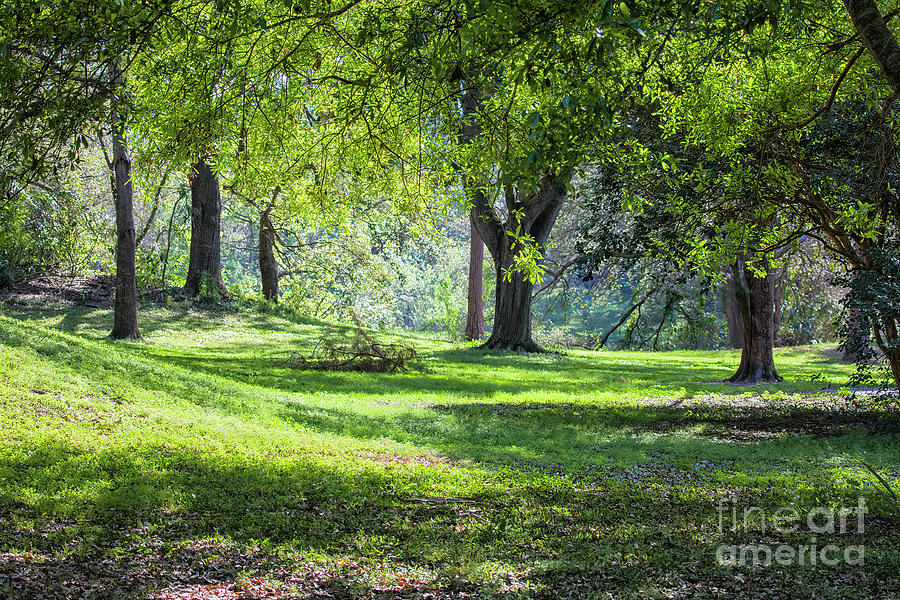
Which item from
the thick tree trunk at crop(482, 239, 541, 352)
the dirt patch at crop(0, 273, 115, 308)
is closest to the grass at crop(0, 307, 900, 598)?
the thick tree trunk at crop(482, 239, 541, 352)

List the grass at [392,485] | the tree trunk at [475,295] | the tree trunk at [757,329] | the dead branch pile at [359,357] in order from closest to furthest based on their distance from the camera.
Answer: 1. the grass at [392,485]
2. the dead branch pile at [359,357]
3. the tree trunk at [757,329]
4. the tree trunk at [475,295]

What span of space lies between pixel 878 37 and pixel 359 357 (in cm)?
1257

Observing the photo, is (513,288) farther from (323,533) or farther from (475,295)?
(323,533)

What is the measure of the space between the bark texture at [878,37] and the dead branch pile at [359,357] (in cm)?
1198

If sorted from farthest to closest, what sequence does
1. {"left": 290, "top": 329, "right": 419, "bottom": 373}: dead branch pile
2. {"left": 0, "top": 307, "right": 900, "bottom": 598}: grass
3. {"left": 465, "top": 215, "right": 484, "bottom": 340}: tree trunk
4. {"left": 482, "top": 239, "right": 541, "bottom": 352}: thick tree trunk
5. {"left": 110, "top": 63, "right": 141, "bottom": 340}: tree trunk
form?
{"left": 465, "top": 215, "right": 484, "bottom": 340}: tree trunk → {"left": 482, "top": 239, "right": 541, "bottom": 352}: thick tree trunk → {"left": 290, "top": 329, "right": 419, "bottom": 373}: dead branch pile → {"left": 110, "top": 63, "right": 141, "bottom": 340}: tree trunk → {"left": 0, "top": 307, "right": 900, "bottom": 598}: grass

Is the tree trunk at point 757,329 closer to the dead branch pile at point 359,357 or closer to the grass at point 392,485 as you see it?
the grass at point 392,485

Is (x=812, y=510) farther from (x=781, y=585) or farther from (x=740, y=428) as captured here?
(x=740, y=428)

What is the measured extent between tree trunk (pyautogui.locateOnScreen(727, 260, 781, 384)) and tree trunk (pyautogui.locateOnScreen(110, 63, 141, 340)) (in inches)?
553

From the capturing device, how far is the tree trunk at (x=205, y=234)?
24078 millimetres

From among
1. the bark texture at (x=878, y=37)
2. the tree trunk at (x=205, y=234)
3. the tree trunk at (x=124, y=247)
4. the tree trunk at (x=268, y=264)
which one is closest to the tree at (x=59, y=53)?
the bark texture at (x=878, y=37)

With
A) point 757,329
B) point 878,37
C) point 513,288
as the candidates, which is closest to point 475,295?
point 513,288

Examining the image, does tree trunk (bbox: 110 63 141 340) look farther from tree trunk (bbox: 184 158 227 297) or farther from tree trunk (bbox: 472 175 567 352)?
tree trunk (bbox: 472 175 567 352)

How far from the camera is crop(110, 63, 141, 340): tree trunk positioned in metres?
15.7

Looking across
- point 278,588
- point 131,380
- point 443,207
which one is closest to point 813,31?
point 443,207
